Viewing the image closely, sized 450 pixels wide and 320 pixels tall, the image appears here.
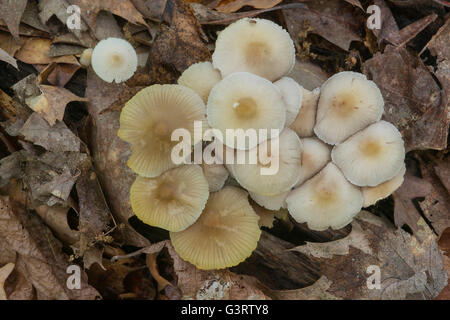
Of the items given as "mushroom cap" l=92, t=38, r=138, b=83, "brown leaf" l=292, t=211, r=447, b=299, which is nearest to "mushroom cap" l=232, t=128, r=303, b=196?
"brown leaf" l=292, t=211, r=447, b=299

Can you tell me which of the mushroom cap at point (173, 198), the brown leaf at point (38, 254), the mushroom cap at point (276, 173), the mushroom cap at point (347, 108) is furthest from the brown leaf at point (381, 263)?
the brown leaf at point (38, 254)

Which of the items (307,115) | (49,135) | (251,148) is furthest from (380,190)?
(49,135)

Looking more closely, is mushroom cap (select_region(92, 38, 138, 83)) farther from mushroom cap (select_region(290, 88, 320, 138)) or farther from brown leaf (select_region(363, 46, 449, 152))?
brown leaf (select_region(363, 46, 449, 152))

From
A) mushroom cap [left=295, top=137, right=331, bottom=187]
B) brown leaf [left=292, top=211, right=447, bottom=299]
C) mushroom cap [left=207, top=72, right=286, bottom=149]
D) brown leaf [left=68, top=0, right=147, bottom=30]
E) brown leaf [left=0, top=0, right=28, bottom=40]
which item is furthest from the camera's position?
brown leaf [left=68, top=0, right=147, bottom=30]

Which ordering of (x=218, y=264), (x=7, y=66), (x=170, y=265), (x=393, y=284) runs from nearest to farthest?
(x=218, y=264)
(x=393, y=284)
(x=7, y=66)
(x=170, y=265)

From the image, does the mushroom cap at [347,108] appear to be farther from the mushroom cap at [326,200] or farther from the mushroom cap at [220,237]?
the mushroom cap at [220,237]

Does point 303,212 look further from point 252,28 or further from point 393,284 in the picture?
point 252,28

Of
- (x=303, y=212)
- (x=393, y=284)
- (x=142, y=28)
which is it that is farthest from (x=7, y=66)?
(x=393, y=284)
